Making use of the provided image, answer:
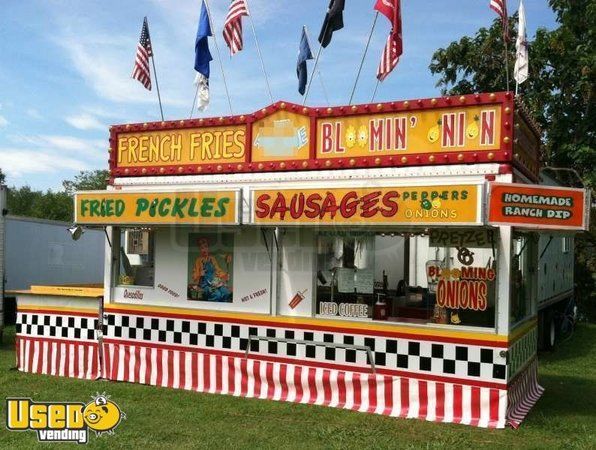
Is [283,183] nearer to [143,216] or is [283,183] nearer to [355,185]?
[355,185]

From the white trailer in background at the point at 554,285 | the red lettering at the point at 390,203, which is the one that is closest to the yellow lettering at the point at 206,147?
the red lettering at the point at 390,203

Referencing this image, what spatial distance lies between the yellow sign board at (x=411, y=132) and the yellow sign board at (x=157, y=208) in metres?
1.36

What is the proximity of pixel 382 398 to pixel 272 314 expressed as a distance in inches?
66.7

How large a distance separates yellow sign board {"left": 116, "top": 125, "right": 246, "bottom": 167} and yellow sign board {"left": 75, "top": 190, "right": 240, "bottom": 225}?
2.45 ft

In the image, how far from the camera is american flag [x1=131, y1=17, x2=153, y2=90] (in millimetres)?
9320

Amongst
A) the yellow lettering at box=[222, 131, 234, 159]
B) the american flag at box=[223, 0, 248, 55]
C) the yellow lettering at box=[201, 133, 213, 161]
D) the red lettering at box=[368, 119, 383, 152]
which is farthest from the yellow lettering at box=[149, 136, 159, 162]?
the red lettering at box=[368, 119, 383, 152]

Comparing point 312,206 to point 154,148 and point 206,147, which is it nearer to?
point 206,147

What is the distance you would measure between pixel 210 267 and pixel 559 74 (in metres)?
14.3

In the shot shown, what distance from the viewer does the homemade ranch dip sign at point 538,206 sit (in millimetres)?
6027

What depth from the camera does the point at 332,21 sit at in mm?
8414

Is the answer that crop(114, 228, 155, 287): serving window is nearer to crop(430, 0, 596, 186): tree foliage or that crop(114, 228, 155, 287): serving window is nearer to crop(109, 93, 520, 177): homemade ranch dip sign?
Result: crop(109, 93, 520, 177): homemade ranch dip sign

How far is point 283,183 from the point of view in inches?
295

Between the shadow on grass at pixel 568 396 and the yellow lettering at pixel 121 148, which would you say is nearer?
the shadow on grass at pixel 568 396

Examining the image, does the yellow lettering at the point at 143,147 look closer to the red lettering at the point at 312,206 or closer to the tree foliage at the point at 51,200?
the red lettering at the point at 312,206
